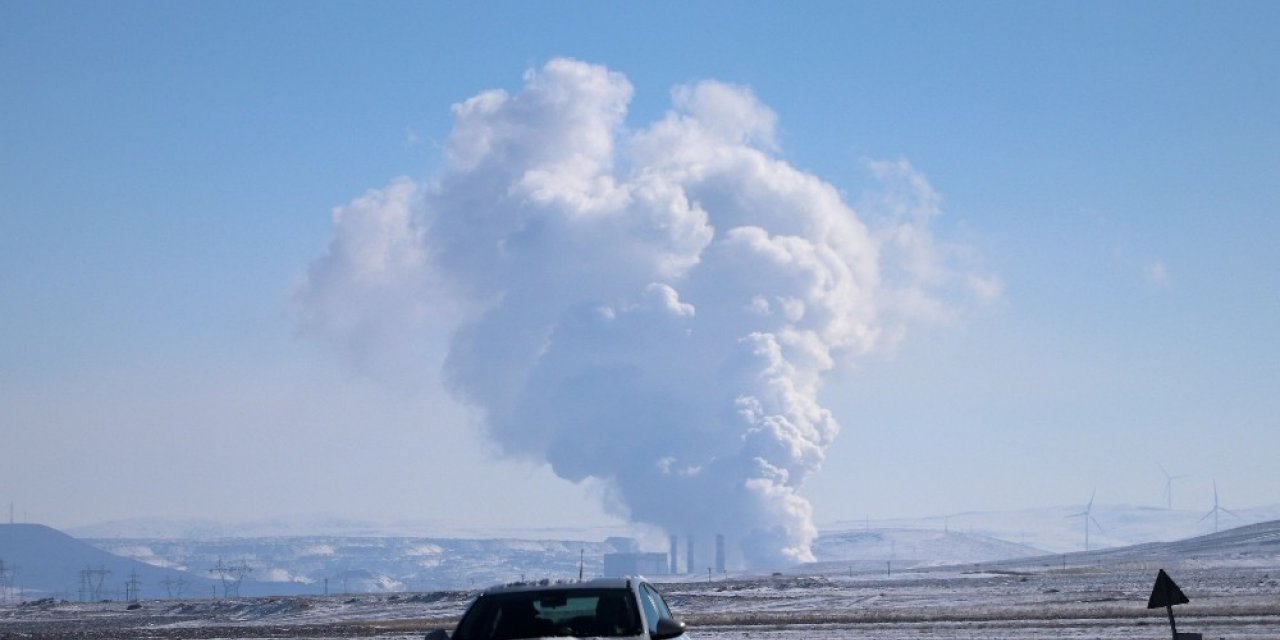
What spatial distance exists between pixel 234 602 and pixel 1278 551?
103 meters

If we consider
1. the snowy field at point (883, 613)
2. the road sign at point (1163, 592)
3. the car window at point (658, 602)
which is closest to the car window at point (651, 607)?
the car window at point (658, 602)

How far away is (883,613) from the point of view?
5912cm

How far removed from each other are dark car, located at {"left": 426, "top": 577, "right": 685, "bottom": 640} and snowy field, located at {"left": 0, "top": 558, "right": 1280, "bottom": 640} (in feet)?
76.5

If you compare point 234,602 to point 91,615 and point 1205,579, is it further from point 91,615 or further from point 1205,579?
point 1205,579

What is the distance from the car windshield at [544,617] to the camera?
16.3m

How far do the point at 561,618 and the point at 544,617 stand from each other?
15.5 inches

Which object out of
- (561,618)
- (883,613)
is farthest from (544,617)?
(883,613)

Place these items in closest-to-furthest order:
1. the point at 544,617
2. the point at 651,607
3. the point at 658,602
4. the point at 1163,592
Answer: the point at 544,617 < the point at 651,607 < the point at 658,602 < the point at 1163,592

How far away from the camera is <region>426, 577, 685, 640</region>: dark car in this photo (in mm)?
16344

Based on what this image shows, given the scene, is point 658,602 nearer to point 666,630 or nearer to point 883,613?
point 666,630

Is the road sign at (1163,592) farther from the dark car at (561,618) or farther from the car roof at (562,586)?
the car roof at (562,586)

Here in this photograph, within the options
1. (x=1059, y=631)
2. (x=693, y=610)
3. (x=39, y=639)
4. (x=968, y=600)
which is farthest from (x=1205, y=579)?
(x=39, y=639)

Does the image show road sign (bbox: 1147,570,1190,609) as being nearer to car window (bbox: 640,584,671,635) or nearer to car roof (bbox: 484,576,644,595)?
car window (bbox: 640,584,671,635)

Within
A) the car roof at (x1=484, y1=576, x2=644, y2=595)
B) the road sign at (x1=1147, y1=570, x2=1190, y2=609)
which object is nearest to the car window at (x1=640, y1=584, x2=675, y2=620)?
the car roof at (x1=484, y1=576, x2=644, y2=595)
